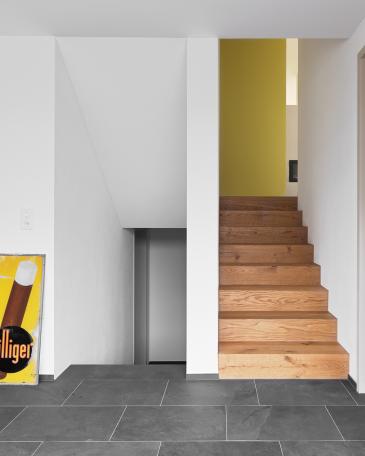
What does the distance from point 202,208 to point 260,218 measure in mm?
1805

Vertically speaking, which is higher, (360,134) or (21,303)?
(360,134)

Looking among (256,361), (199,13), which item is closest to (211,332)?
(256,361)

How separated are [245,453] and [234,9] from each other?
7.47 feet

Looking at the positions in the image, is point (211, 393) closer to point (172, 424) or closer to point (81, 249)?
point (172, 424)

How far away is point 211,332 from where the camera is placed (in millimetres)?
2957

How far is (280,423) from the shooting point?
229cm

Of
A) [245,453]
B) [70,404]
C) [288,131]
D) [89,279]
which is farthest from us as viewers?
[288,131]

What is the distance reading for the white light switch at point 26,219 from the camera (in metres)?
2.94

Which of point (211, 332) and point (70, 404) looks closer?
point (70, 404)

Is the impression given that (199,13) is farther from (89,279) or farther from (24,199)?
(89,279)

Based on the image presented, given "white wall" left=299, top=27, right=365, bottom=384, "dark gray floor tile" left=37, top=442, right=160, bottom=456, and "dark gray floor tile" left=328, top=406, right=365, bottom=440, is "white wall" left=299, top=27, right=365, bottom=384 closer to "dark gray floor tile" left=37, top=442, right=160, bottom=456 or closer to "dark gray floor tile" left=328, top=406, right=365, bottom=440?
"dark gray floor tile" left=328, top=406, right=365, bottom=440

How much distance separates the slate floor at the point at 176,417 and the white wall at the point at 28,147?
0.43m

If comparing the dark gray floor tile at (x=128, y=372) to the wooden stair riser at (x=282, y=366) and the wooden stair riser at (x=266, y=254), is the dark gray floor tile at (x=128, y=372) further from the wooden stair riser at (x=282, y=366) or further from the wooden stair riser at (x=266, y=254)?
the wooden stair riser at (x=266, y=254)

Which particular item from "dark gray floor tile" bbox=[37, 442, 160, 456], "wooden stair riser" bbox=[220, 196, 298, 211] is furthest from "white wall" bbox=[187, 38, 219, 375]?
"wooden stair riser" bbox=[220, 196, 298, 211]
